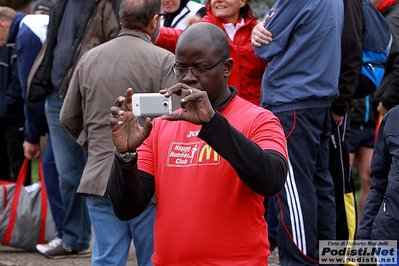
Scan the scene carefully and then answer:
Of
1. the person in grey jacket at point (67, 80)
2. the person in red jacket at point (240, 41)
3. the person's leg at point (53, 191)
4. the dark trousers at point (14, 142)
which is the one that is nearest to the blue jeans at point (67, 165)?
the person in grey jacket at point (67, 80)

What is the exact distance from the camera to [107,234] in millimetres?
4590

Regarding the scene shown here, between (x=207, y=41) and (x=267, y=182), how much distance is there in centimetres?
67

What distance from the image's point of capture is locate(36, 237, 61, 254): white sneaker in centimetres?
662

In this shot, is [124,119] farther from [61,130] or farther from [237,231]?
[61,130]

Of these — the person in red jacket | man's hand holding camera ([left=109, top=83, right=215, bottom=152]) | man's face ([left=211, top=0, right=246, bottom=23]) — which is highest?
man's hand holding camera ([left=109, top=83, right=215, bottom=152])

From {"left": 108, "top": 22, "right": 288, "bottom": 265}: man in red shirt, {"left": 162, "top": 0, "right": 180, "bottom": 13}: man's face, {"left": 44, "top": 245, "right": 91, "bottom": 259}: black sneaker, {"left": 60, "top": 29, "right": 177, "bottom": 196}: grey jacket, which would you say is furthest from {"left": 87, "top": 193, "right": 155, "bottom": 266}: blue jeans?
{"left": 162, "top": 0, "right": 180, "bottom": 13}: man's face

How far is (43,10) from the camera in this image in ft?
25.6

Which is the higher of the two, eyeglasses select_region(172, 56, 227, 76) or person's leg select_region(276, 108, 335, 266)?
eyeglasses select_region(172, 56, 227, 76)

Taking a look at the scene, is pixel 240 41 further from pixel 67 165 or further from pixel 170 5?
pixel 67 165

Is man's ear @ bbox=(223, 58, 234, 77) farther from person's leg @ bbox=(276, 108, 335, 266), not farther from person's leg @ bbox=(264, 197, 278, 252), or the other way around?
person's leg @ bbox=(264, 197, 278, 252)

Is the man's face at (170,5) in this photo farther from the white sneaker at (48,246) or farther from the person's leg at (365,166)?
the person's leg at (365,166)

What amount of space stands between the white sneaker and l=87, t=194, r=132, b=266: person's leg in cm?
205

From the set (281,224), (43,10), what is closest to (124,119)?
(281,224)

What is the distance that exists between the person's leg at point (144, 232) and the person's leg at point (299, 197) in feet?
3.27
